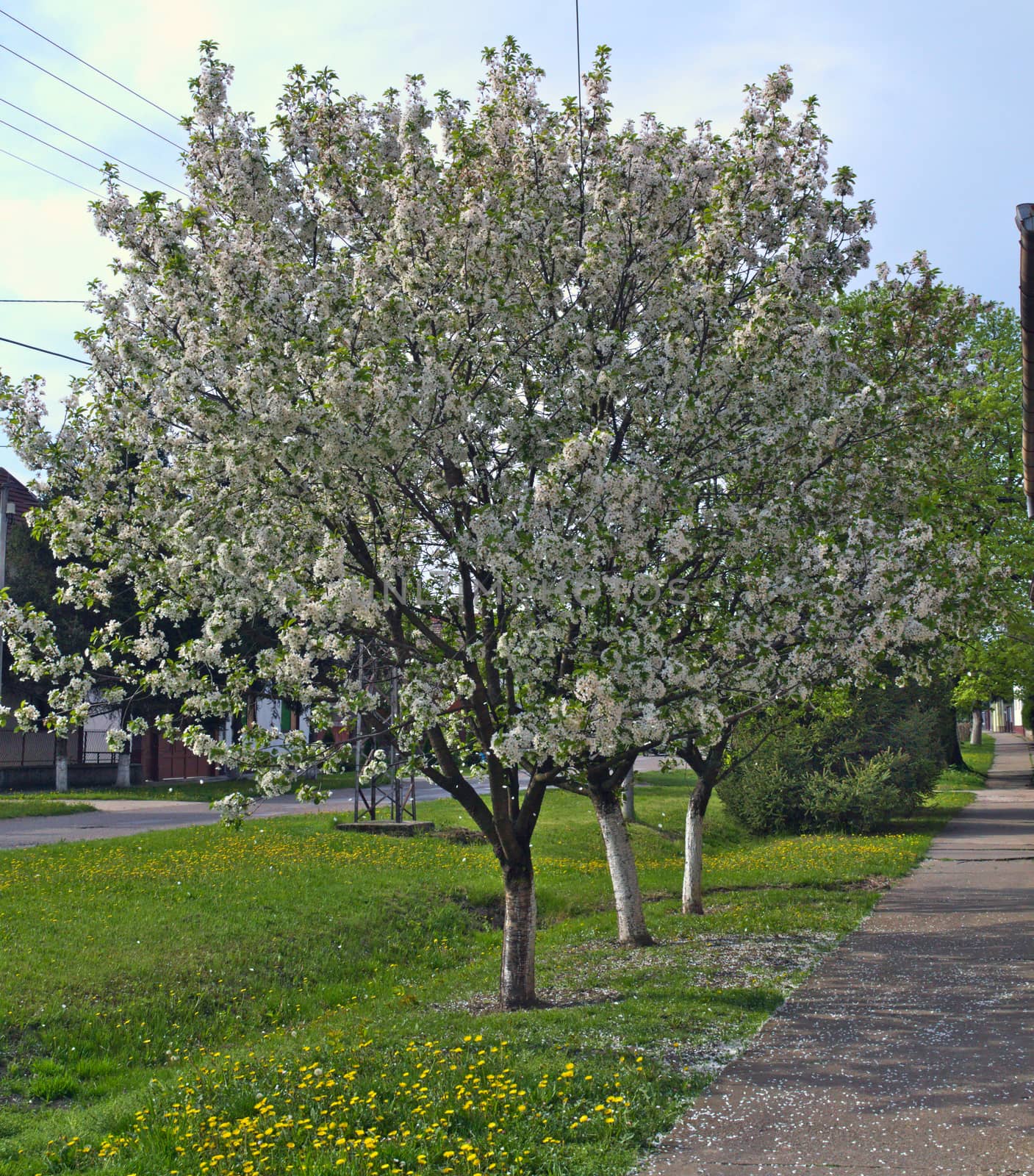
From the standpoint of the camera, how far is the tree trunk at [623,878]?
41.8 feet

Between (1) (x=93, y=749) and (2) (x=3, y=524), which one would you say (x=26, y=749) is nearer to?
(1) (x=93, y=749)

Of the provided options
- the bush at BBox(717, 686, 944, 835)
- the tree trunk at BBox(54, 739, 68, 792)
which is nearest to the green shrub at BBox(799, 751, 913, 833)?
the bush at BBox(717, 686, 944, 835)

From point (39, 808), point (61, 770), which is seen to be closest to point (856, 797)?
point (39, 808)

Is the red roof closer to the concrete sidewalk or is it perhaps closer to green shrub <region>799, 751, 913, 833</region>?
green shrub <region>799, 751, 913, 833</region>

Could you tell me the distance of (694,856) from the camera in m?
15.0

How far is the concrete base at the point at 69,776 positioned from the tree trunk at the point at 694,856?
2623 centimetres

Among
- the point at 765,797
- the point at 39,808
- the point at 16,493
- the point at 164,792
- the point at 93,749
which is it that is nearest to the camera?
the point at 765,797

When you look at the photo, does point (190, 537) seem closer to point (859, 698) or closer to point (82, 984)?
point (82, 984)

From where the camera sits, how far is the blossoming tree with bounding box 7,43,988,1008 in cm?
833

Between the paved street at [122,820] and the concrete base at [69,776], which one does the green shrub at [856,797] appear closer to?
the paved street at [122,820]

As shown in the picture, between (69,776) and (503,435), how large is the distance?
103 ft

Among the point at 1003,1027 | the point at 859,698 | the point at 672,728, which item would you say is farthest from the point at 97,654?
the point at 859,698

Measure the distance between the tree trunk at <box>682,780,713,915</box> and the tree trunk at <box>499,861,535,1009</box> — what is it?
17.3 ft

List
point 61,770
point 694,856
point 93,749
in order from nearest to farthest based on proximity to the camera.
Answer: point 694,856 → point 61,770 → point 93,749
